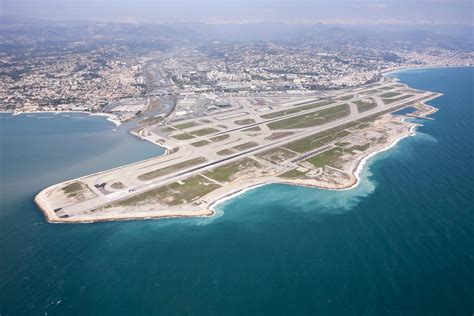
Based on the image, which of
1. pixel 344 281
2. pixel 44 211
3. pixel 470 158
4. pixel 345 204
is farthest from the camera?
pixel 470 158

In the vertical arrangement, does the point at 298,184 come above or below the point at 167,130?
below

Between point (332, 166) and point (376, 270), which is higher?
point (332, 166)

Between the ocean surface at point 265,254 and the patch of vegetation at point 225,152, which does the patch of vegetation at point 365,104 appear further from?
the patch of vegetation at point 225,152

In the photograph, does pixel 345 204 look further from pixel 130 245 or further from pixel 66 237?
pixel 66 237

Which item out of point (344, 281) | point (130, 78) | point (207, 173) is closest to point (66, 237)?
point (207, 173)

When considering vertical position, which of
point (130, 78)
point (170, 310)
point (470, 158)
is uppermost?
point (130, 78)

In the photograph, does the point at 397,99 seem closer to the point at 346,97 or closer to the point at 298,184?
the point at 346,97

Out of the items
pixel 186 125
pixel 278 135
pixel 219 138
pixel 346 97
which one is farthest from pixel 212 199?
pixel 346 97
